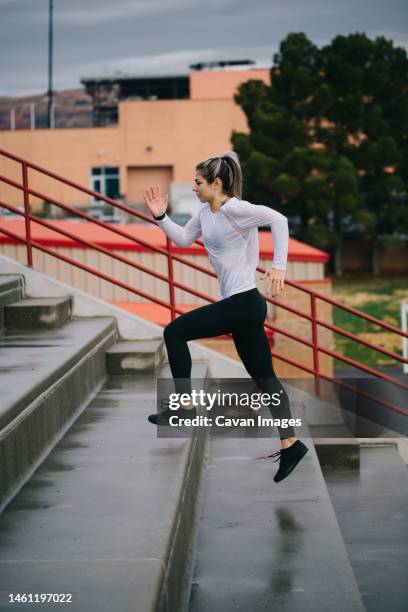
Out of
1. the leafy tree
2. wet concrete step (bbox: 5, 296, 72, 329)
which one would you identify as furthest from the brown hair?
the leafy tree

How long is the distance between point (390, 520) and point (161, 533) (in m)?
2.47

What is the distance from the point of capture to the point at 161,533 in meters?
3.96

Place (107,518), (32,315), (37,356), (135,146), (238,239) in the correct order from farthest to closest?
(135,146), (32,315), (37,356), (238,239), (107,518)

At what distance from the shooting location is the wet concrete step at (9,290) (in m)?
7.53

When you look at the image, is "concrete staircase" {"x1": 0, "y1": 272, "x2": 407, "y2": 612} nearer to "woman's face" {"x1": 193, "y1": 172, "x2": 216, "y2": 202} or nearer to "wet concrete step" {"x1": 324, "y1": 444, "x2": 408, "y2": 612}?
Answer: "wet concrete step" {"x1": 324, "y1": 444, "x2": 408, "y2": 612}

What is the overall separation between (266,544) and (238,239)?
1.64 meters

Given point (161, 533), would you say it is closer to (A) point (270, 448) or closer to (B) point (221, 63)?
(A) point (270, 448)

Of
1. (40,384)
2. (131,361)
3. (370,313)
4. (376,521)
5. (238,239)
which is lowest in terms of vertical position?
(370,313)

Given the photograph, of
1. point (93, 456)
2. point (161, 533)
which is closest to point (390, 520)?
point (93, 456)

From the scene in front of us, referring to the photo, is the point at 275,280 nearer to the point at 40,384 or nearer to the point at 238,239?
the point at 238,239

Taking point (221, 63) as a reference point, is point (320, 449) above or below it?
below

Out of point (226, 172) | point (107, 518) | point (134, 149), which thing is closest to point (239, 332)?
point (226, 172)

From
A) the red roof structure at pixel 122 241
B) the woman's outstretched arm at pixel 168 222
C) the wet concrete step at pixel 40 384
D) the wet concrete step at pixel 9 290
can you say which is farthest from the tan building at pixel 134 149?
the woman's outstretched arm at pixel 168 222

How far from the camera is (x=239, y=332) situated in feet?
16.9
